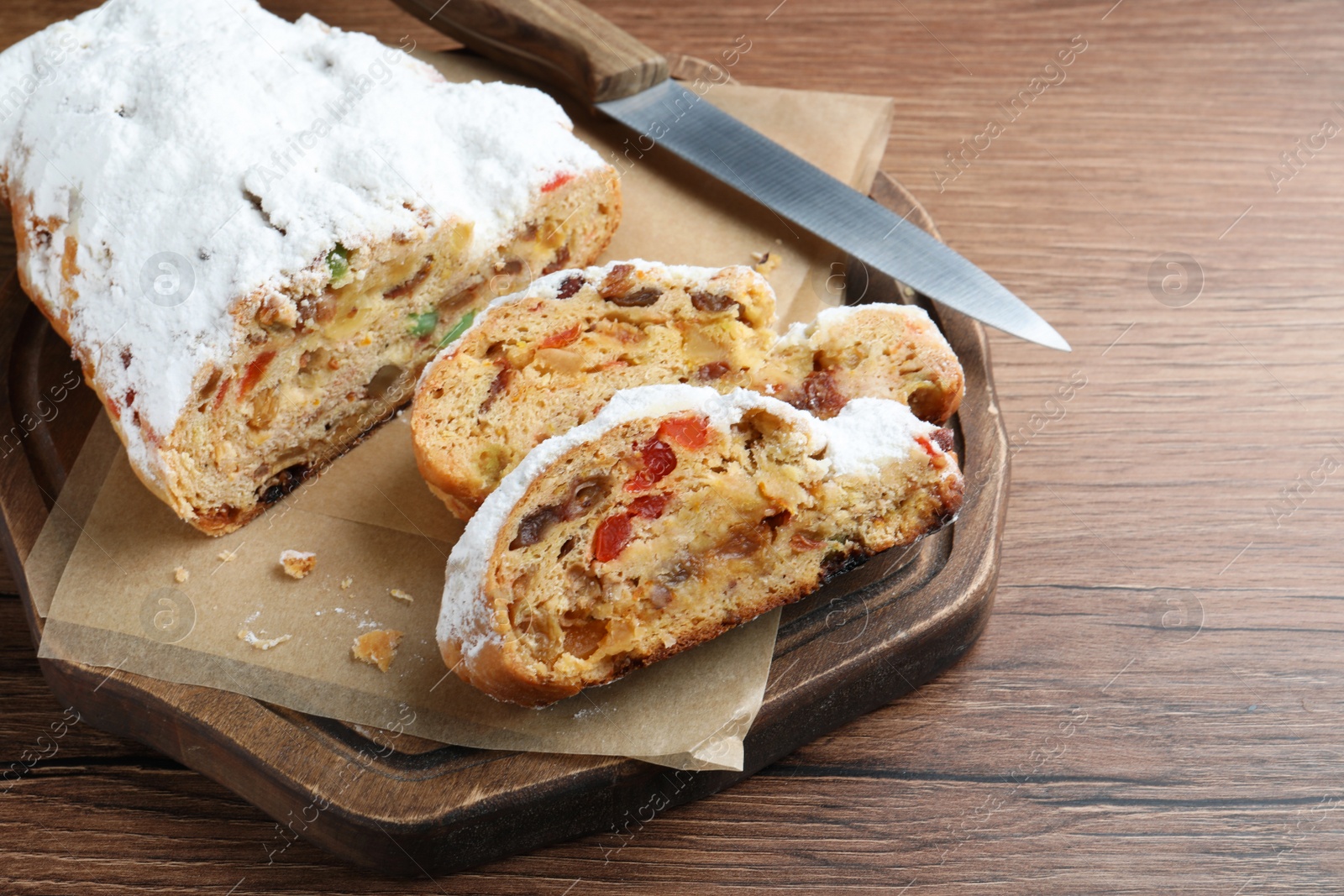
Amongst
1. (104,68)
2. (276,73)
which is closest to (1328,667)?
(276,73)

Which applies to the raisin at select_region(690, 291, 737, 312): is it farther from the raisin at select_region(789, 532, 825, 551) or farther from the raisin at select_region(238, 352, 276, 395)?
the raisin at select_region(238, 352, 276, 395)

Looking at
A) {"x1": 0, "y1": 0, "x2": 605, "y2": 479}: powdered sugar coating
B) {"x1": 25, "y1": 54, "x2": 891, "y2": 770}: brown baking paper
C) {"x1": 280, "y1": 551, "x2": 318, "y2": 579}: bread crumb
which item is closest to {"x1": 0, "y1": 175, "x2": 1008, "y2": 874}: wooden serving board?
{"x1": 25, "y1": 54, "x2": 891, "y2": 770}: brown baking paper

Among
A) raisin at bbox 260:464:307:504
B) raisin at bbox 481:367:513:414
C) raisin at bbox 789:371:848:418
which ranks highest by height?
raisin at bbox 481:367:513:414

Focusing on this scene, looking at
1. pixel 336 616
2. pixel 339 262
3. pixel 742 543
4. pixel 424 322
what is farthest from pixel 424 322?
pixel 742 543

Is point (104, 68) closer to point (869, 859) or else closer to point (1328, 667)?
point (869, 859)

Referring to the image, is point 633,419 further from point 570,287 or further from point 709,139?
point 709,139

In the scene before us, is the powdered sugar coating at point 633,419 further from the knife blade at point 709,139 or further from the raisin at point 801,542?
the knife blade at point 709,139
